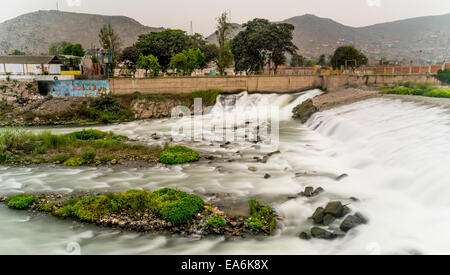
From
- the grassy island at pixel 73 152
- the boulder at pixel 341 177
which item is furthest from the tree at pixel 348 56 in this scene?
the boulder at pixel 341 177

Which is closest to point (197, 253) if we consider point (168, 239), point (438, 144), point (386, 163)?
point (168, 239)

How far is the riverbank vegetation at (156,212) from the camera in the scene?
10008 mm

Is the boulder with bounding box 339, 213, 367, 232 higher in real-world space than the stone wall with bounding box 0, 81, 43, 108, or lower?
lower

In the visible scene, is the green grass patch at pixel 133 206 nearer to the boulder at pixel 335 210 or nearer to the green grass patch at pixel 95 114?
the boulder at pixel 335 210

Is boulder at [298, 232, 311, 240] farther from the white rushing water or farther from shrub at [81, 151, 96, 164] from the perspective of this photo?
shrub at [81, 151, 96, 164]

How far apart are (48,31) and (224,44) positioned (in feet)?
540

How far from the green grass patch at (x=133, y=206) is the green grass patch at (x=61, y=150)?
246 inches

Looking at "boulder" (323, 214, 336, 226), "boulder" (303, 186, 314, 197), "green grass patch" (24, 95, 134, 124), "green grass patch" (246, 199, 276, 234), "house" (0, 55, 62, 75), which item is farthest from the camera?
"house" (0, 55, 62, 75)

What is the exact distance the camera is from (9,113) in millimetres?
34062

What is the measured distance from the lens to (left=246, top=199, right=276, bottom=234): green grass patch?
32.7 ft

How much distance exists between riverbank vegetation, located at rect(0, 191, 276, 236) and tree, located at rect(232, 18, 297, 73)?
41.4 m

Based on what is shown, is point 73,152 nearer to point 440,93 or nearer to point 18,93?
point 18,93

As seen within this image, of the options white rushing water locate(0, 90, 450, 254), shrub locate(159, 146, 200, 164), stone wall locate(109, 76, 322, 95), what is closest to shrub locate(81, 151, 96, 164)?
white rushing water locate(0, 90, 450, 254)
